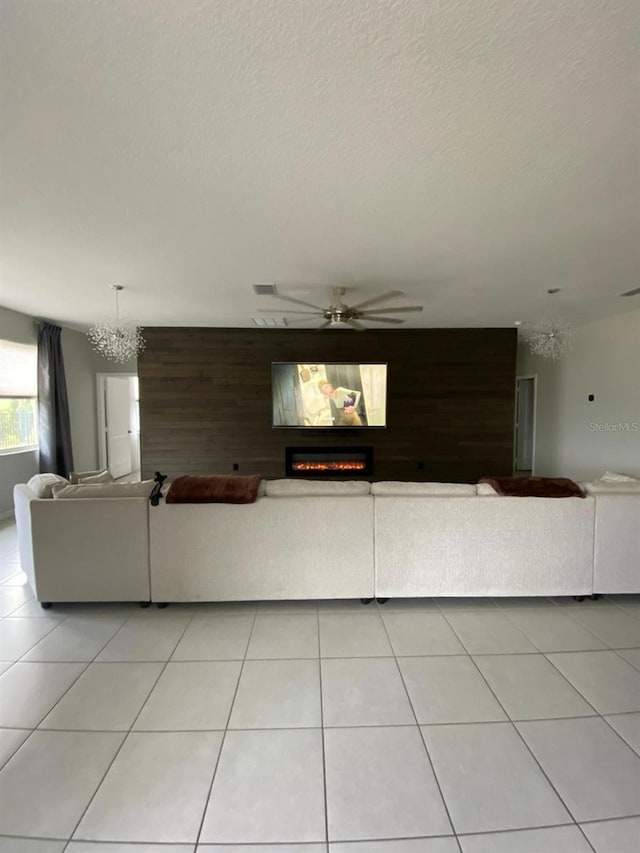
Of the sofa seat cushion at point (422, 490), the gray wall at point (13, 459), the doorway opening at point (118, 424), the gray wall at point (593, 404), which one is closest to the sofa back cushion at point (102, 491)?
the sofa seat cushion at point (422, 490)

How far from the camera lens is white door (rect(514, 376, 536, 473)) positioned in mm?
7316

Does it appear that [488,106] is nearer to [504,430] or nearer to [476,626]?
[476,626]

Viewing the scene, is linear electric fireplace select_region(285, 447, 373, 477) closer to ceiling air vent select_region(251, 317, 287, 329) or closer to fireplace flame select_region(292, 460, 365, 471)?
fireplace flame select_region(292, 460, 365, 471)

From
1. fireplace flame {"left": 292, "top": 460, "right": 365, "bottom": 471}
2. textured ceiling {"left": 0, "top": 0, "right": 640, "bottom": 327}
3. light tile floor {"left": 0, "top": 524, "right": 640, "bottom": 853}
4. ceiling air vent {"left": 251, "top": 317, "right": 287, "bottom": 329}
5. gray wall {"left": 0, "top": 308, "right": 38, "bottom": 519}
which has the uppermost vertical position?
ceiling air vent {"left": 251, "top": 317, "right": 287, "bottom": 329}

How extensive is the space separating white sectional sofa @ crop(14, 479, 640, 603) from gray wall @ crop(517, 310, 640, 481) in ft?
8.32

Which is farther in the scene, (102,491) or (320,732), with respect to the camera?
(102,491)

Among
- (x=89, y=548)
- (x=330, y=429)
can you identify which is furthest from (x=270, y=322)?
(x=89, y=548)

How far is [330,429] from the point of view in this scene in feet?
19.4

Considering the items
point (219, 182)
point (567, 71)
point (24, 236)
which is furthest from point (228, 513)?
point (567, 71)

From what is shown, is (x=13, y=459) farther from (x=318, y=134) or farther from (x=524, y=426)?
(x=524, y=426)

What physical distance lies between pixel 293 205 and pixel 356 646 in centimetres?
259

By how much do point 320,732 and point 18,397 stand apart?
5.44 meters

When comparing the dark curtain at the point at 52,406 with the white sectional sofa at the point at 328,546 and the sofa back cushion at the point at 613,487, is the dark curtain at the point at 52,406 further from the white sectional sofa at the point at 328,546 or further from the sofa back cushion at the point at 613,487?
the sofa back cushion at the point at 613,487

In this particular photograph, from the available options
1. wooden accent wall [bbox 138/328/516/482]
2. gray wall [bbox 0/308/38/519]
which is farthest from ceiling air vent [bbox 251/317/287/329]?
gray wall [bbox 0/308/38/519]
